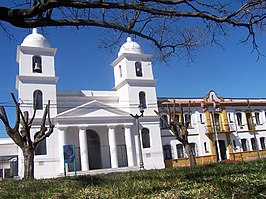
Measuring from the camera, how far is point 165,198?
15.9 feet

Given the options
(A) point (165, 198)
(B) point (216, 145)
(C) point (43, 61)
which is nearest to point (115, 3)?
(A) point (165, 198)

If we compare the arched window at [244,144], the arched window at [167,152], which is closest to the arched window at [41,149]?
the arched window at [167,152]

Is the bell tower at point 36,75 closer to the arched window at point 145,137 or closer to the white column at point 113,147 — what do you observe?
the white column at point 113,147

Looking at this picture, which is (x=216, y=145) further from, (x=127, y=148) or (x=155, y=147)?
(x=127, y=148)

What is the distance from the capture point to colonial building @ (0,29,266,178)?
2827cm

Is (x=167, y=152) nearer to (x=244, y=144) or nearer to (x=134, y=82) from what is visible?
(x=134, y=82)

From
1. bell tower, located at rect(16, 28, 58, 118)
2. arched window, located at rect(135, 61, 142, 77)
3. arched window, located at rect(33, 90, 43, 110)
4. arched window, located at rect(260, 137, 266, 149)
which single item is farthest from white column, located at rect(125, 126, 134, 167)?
arched window, located at rect(260, 137, 266, 149)

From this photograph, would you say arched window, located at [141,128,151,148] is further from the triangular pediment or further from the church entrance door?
the church entrance door

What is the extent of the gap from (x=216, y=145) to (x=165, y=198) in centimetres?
3195

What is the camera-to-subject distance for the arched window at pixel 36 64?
3008cm

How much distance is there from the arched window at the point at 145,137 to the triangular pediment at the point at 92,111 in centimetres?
275

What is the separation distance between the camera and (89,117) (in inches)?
1149

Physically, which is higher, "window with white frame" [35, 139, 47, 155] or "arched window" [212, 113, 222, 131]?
"arched window" [212, 113, 222, 131]

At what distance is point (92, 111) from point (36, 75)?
6.29m
